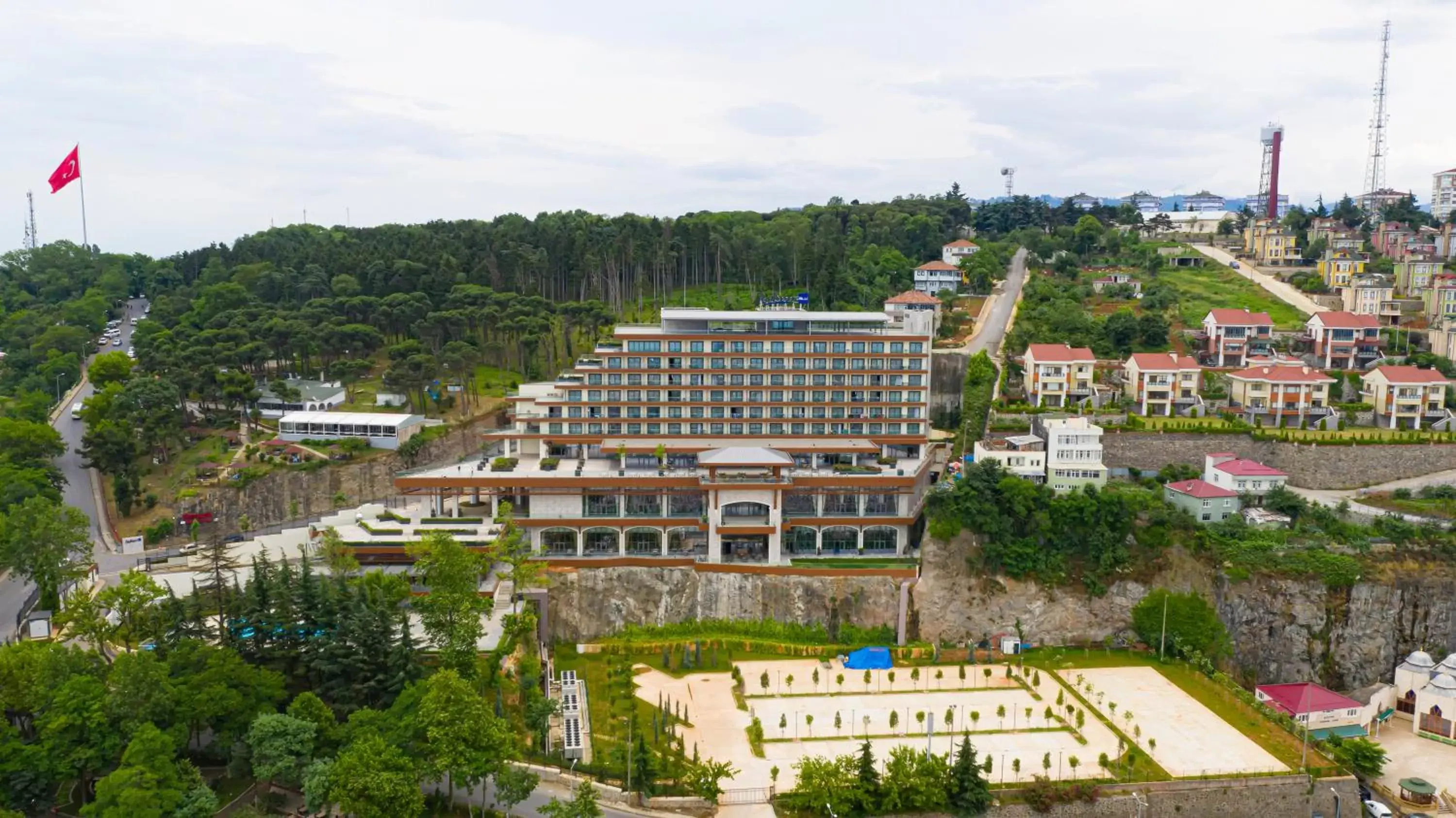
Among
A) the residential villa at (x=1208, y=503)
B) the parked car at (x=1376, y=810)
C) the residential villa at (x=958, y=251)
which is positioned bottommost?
the parked car at (x=1376, y=810)

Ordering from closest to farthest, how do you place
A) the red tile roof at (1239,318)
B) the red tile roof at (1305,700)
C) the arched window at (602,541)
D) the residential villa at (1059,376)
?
the red tile roof at (1305,700) < the arched window at (602,541) < the residential villa at (1059,376) < the red tile roof at (1239,318)

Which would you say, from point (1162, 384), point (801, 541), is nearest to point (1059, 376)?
point (1162, 384)

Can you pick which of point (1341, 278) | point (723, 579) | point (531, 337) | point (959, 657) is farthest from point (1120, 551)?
point (1341, 278)

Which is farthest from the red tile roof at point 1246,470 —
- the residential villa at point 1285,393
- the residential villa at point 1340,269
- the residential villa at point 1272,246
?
the residential villa at point 1272,246

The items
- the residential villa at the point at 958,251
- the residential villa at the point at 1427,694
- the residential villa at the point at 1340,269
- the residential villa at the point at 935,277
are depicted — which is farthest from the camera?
the residential villa at the point at 958,251

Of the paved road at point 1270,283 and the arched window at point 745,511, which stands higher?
the paved road at point 1270,283

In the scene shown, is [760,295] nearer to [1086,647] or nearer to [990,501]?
[990,501]

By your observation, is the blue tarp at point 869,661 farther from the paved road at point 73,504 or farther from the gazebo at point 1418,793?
the paved road at point 73,504

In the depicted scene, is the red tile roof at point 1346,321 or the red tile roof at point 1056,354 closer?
the red tile roof at point 1056,354
